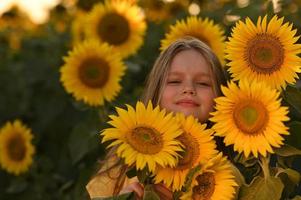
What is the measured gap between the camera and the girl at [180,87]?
2176 millimetres

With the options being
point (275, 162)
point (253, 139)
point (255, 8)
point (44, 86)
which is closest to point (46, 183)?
point (44, 86)

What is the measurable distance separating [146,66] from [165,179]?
4.98 feet

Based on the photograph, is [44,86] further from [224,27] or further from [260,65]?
[260,65]

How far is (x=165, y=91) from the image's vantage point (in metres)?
2.23

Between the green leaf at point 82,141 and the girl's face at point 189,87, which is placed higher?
the green leaf at point 82,141

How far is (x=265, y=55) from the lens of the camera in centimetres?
197

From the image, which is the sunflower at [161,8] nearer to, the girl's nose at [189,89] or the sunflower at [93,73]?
the sunflower at [93,73]

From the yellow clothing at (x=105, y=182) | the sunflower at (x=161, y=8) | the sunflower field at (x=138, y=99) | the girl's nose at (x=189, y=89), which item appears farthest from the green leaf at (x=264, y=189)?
the sunflower at (x=161, y=8)

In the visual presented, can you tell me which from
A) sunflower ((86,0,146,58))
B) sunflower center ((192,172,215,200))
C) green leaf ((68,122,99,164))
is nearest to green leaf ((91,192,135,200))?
sunflower center ((192,172,215,200))

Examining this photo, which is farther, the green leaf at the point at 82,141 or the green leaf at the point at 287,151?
the green leaf at the point at 82,141

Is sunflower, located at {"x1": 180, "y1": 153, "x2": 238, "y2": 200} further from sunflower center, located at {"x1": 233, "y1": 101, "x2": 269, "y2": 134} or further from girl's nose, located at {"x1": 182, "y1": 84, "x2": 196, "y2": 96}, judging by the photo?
girl's nose, located at {"x1": 182, "y1": 84, "x2": 196, "y2": 96}

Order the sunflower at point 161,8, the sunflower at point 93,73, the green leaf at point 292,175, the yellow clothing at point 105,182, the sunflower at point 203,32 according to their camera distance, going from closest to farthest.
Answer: the green leaf at point 292,175, the yellow clothing at point 105,182, the sunflower at point 203,32, the sunflower at point 93,73, the sunflower at point 161,8

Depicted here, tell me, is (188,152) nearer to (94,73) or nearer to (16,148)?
(94,73)

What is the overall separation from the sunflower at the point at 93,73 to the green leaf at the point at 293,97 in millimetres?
1044
